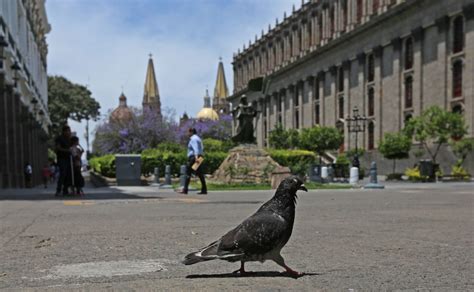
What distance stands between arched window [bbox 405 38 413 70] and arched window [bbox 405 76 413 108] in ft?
3.65

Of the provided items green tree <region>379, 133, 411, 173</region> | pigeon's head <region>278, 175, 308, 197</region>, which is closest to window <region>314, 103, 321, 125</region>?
green tree <region>379, 133, 411, 173</region>

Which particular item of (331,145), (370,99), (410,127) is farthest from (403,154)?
(370,99)

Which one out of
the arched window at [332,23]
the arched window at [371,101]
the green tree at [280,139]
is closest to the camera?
the arched window at [371,101]

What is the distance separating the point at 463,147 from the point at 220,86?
13282 centimetres

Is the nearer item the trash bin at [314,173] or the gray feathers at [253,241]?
the gray feathers at [253,241]

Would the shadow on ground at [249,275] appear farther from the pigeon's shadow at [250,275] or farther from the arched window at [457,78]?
the arched window at [457,78]

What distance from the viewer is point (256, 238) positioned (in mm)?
3332

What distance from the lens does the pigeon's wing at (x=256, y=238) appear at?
3.34 m

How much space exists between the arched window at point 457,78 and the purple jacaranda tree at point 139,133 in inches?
1193

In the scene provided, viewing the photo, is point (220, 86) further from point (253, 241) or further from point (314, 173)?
point (253, 241)

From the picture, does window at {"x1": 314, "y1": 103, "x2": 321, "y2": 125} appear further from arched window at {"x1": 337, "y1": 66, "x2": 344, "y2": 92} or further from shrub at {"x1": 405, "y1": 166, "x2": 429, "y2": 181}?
shrub at {"x1": 405, "y1": 166, "x2": 429, "y2": 181}

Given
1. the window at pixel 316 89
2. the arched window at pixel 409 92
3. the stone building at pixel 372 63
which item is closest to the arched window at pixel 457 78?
the stone building at pixel 372 63

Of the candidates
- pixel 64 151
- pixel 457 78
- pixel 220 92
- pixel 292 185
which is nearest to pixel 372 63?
pixel 457 78

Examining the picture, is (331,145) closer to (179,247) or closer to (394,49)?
(394,49)
